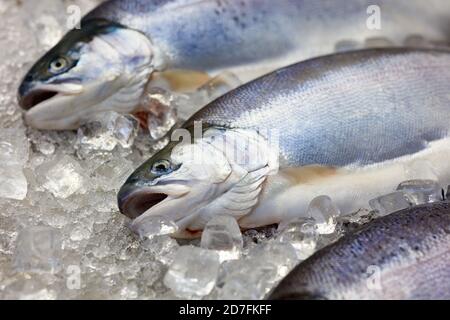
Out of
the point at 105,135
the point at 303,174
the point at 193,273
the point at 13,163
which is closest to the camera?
the point at 193,273

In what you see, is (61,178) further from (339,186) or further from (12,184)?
(339,186)

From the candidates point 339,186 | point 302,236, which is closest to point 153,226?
point 302,236

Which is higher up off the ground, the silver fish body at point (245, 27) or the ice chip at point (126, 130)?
the silver fish body at point (245, 27)

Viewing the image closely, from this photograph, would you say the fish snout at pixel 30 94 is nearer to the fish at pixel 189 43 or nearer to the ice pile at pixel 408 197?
the fish at pixel 189 43

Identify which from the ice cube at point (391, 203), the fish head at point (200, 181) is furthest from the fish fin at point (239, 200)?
the ice cube at point (391, 203)

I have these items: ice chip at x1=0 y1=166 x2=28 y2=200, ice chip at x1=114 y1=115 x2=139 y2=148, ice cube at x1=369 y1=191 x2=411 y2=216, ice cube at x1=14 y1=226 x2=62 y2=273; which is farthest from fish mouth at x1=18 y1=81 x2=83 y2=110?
ice cube at x1=369 y1=191 x2=411 y2=216
